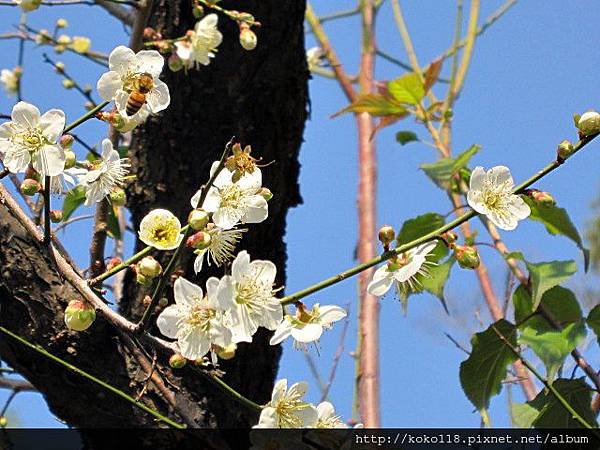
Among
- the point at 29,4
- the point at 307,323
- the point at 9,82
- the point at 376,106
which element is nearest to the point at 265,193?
the point at 307,323

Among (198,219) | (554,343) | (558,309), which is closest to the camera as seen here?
(198,219)

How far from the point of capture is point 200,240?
81 centimetres

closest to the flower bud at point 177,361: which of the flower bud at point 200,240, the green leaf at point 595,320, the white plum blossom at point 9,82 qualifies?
the flower bud at point 200,240

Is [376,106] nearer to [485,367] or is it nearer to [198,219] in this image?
[485,367]

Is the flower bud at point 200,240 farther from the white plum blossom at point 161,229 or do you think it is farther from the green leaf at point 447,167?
the green leaf at point 447,167

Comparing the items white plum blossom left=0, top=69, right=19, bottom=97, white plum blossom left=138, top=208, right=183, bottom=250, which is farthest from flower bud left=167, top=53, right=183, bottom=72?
white plum blossom left=0, top=69, right=19, bottom=97

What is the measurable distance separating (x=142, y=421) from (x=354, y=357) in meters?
0.66

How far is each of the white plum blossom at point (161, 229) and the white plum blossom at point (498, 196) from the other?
0.32 meters

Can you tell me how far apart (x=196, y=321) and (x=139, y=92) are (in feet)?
0.88

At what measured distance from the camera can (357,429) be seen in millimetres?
1014

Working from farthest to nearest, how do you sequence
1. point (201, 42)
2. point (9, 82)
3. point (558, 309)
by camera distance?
point (9, 82) → point (201, 42) → point (558, 309)

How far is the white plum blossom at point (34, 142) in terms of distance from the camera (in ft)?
2.82

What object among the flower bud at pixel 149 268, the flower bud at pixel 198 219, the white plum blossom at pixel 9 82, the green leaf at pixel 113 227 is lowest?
the flower bud at pixel 149 268

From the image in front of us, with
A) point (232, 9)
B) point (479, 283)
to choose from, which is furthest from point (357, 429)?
point (232, 9)
